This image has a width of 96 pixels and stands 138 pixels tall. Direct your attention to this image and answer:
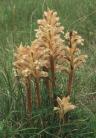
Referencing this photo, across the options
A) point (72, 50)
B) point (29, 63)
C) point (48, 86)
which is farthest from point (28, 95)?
point (72, 50)

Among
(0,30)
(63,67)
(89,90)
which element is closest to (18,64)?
(63,67)

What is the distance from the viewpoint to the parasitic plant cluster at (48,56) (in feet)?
10.2

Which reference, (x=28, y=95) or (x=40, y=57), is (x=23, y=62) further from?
(x=28, y=95)

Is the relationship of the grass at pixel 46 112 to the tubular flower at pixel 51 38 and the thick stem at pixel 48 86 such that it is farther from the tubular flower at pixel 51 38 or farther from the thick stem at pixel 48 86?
the tubular flower at pixel 51 38

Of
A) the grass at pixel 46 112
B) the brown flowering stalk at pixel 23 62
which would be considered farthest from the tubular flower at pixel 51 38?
the grass at pixel 46 112

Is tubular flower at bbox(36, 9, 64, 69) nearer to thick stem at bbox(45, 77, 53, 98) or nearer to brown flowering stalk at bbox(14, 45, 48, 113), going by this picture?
brown flowering stalk at bbox(14, 45, 48, 113)

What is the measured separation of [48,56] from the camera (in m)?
3.17

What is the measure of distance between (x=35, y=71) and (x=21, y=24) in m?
3.50

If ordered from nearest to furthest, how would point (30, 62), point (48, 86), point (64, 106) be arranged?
point (30, 62) < point (64, 106) < point (48, 86)

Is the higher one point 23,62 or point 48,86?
point 23,62

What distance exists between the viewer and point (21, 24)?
6.56 m

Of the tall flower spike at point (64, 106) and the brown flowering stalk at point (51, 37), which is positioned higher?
the brown flowering stalk at point (51, 37)

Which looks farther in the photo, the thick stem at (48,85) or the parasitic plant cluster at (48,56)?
the thick stem at (48,85)

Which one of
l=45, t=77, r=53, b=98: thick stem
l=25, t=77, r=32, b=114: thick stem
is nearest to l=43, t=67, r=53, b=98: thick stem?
l=45, t=77, r=53, b=98: thick stem
